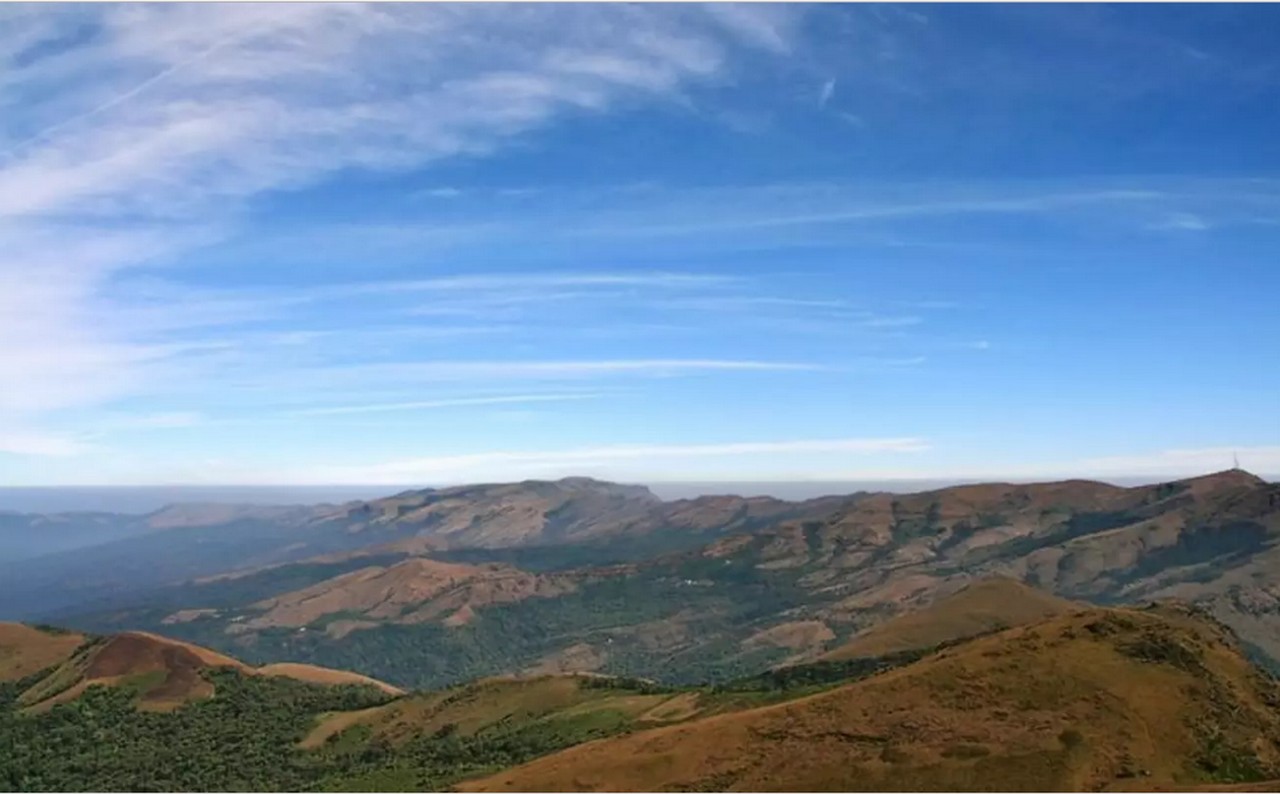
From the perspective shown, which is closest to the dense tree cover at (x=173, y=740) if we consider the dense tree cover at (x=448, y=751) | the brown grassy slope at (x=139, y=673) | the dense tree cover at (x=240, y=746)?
the dense tree cover at (x=240, y=746)

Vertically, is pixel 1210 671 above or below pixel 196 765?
above

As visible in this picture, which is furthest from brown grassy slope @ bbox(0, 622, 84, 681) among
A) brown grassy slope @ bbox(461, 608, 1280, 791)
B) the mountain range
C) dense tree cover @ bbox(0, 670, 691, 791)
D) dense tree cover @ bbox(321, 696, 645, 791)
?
brown grassy slope @ bbox(461, 608, 1280, 791)

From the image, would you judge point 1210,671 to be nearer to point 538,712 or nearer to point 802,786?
point 802,786

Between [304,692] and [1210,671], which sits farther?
[304,692]

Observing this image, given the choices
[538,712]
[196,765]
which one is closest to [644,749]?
[538,712]

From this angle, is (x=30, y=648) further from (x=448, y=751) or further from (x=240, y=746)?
(x=448, y=751)

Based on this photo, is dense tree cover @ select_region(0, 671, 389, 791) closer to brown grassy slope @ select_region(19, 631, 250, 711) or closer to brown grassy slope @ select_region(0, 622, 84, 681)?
brown grassy slope @ select_region(19, 631, 250, 711)

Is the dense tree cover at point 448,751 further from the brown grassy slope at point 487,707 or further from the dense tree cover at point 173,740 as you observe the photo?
the dense tree cover at point 173,740
